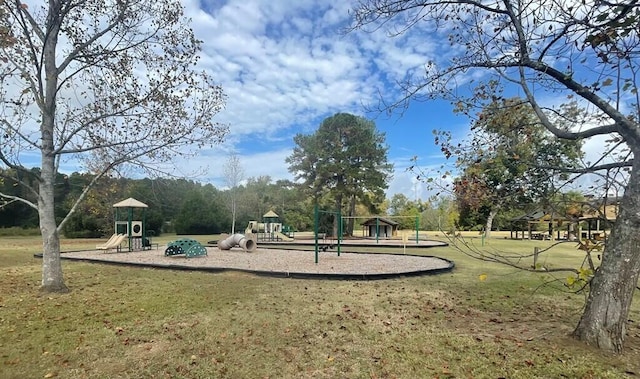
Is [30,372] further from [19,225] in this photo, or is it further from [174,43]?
[19,225]

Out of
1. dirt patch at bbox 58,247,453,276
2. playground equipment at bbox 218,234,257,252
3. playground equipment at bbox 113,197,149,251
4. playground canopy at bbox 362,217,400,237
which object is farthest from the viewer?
playground canopy at bbox 362,217,400,237

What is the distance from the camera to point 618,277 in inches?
146

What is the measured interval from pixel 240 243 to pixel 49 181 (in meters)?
10.0

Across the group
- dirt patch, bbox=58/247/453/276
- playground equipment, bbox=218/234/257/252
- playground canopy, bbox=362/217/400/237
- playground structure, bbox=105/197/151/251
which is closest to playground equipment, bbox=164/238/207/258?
dirt patch, bbox=58/247/453/276

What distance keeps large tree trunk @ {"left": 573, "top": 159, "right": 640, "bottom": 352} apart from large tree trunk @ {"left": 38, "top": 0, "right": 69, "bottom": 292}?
7.97 m

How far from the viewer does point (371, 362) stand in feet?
11.6

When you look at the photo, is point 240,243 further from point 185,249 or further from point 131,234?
point 131,234

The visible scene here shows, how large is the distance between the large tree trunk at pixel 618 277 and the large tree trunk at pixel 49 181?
7.97 meters

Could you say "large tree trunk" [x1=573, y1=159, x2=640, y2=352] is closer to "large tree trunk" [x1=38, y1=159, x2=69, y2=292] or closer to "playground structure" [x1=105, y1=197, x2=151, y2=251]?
"large tree trunk" [x1=38, y1=159, x2=69, y2=292]

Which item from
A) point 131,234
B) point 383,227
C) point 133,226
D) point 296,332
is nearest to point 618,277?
point 296,332

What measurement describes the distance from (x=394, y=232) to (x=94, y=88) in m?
26.7

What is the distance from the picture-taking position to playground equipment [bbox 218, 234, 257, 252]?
52.7 feet

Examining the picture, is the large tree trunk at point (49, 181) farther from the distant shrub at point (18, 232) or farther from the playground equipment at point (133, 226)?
the distant shrub at point (18, 232)

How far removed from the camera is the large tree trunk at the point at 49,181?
6480 mm
